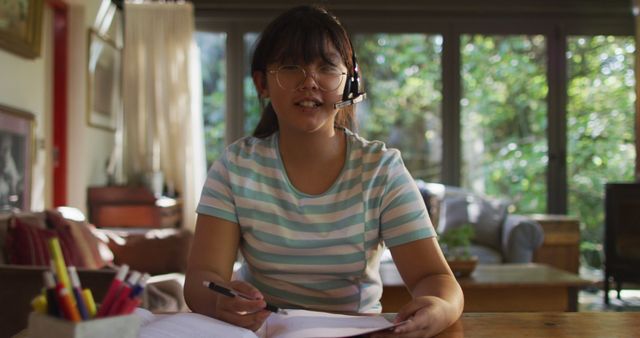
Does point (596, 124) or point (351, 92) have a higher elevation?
point (596, 124)

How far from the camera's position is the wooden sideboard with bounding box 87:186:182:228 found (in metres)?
4.84

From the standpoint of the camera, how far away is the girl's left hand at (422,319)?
0.95 m

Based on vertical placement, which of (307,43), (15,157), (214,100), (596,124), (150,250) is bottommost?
(150,250)

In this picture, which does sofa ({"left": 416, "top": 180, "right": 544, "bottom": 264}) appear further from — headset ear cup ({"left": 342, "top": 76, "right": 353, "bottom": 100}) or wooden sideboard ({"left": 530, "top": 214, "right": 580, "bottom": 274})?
headset ear cup ({"left": 342, "top": 76, "right": 353, "bottom": 100})

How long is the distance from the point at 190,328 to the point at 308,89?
495 mm

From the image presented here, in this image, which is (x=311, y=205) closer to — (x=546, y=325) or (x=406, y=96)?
(x=546, y=325)

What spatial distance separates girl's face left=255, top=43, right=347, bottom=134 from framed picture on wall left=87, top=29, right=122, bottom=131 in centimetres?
369

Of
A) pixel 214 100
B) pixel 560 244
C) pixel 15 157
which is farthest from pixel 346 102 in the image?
pixel 214 100

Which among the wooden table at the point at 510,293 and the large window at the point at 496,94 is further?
the large window at the point at 496,94

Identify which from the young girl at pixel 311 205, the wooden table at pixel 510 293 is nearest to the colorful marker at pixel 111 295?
the young girl at pixel 311 205

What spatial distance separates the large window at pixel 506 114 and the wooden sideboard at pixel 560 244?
110 centimetres

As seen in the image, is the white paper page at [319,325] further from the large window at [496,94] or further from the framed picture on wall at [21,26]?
the large window at [496,94]

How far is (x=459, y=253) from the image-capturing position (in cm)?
324

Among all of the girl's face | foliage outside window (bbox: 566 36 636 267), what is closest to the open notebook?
the girl's face
